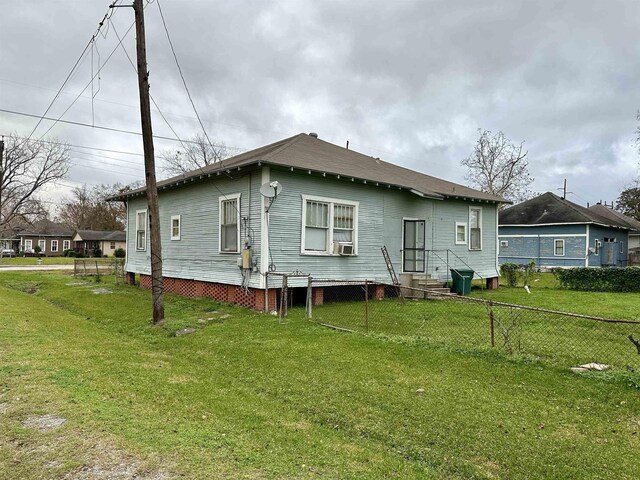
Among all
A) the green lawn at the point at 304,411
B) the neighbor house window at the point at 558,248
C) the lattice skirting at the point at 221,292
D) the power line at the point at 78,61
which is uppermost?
the power line at the point at 78,61

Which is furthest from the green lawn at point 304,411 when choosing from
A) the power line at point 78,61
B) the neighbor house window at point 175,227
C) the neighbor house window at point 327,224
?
the power line at point 78,61

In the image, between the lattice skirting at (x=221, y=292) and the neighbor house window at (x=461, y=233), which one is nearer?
the lattice skirting at (x=221, y=292)

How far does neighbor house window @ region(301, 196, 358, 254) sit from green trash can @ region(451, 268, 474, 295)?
14.7ft

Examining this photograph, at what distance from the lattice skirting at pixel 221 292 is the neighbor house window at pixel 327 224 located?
164cm

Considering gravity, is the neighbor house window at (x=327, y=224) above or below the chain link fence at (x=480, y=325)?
above

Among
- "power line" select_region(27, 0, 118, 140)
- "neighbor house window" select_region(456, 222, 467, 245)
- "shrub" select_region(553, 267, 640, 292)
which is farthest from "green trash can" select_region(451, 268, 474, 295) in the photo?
"power line" select_region(27, 0, 118, 140)

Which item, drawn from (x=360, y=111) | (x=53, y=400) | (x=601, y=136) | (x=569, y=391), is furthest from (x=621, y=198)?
(x=53, y=400)

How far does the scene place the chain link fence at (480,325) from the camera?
6.27m

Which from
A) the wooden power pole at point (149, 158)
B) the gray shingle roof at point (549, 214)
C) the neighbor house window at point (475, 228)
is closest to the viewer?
the wooden power pole at point (149, 158)

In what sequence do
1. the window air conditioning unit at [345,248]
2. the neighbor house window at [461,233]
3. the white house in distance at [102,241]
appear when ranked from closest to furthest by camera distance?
the window air conditioning unit at [345,248]
the neighbor house window at [461,233]
the white house in distance at [102,241]

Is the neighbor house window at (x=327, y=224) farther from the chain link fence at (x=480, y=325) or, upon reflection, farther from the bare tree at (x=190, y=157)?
the bare tree at (x=190, y=157)

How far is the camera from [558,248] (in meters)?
28.0

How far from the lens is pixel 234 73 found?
16500 millimetres

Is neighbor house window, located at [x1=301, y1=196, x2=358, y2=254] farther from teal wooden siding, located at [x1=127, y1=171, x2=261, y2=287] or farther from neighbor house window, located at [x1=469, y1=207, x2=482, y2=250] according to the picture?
neighbor house window, located at [x1=469, y1=207, x2=482, y2=250]
